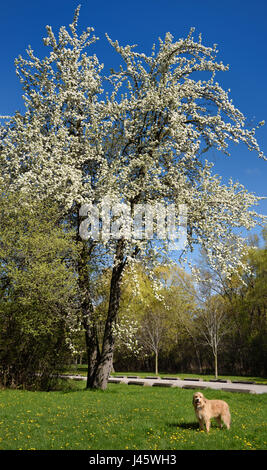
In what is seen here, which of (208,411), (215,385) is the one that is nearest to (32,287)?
(208,411)

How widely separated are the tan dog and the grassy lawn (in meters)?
0.22

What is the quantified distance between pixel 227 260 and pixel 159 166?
5453 mm

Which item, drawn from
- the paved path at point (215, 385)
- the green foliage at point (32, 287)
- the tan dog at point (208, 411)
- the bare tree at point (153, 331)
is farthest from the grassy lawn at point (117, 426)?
the bare tree at point (153, 331)

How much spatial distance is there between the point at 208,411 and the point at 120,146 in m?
12.9

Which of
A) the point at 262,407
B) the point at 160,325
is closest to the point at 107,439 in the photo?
the point at 262,407

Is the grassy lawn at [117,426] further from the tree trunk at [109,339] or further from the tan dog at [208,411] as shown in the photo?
the tree trunk at [109,339]

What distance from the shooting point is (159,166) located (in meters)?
17.9

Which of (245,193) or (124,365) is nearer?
(245,193)

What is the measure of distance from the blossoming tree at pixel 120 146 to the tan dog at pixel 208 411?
7.49 metres

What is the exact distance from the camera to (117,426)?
8680mm

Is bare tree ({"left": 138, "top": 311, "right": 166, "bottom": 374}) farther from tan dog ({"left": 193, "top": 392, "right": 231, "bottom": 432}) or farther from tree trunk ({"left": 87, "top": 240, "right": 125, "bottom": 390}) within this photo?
tan dog ({"left": 193, "top": 392, "right": 231, "bottom": 432})

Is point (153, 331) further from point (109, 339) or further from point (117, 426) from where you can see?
point (117, 426)

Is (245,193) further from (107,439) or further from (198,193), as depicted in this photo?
(107,439)

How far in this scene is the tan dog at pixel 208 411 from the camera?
818 cm
